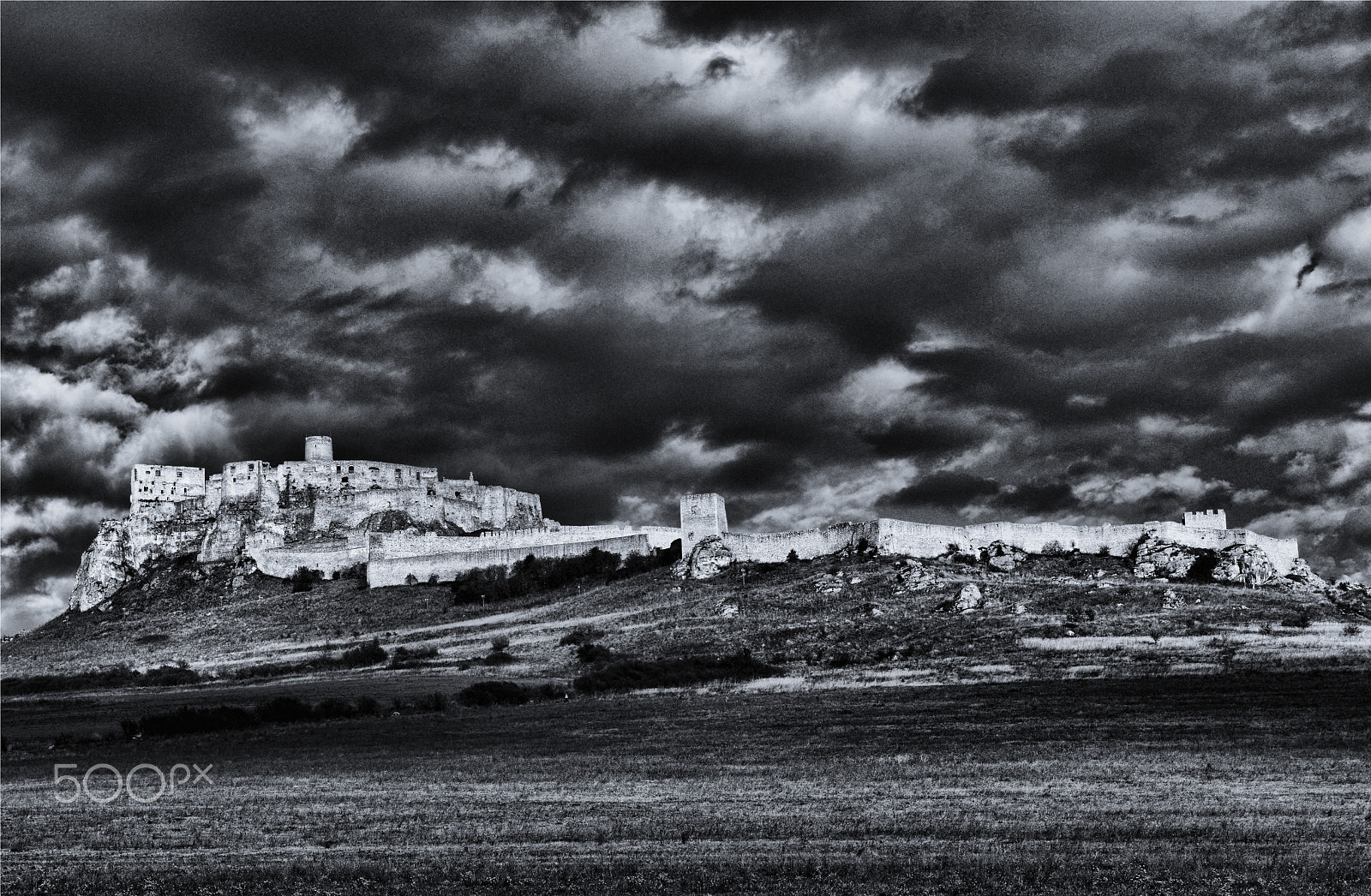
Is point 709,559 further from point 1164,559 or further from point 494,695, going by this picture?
point 494,695

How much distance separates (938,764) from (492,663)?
41668 millimetres

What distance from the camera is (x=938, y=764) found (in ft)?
92.0

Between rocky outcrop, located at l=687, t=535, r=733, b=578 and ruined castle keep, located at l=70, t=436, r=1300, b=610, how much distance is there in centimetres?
14

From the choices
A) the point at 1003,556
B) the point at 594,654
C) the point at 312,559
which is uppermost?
the point at 312,559

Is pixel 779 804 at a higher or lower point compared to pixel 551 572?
lower

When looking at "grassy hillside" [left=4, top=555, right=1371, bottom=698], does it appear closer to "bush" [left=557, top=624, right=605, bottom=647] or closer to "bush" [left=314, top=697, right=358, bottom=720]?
"bush" [left=557, top=624, right=605, bottom=647]

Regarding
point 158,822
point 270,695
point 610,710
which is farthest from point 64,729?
point 158,822

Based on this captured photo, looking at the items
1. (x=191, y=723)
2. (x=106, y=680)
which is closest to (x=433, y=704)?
(x=191, y=723)

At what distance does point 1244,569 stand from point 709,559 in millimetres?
31857

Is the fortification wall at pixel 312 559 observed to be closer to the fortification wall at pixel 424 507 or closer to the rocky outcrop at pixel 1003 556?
the fortification wall at pixel 424 507

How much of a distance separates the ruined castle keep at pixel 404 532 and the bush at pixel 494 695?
35.4 meters

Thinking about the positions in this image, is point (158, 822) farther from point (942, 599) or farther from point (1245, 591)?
point (1245, 591)

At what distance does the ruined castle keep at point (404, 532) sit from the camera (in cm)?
8600

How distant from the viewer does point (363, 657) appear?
74438mm
